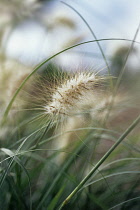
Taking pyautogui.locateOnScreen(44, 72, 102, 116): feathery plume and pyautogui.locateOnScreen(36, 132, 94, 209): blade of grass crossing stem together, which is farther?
pyautogui.locateOnScreen(36, 132, 94, 209): blade of grass crossing stem

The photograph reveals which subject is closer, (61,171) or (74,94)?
(74,94)

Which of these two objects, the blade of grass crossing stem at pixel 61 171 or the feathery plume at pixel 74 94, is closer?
the feathery plume at pixel 74 94

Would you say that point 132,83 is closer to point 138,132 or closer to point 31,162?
point 138,132

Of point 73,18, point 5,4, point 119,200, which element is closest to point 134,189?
point 119,200

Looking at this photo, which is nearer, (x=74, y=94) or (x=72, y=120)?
(x=74, y=94)

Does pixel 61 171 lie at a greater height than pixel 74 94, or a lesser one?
lesser

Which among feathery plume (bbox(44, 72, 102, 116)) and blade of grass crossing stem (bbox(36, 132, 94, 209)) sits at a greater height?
feathery plume (bbox(44, 72, 102, 116))

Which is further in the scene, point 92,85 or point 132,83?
point 132,83

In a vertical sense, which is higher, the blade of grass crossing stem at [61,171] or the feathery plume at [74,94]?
the feathery plume at [74,94]
